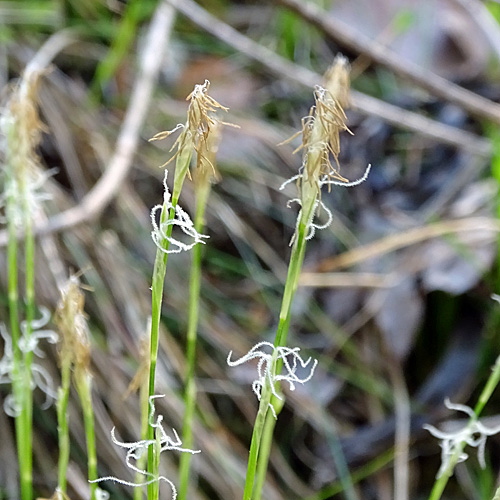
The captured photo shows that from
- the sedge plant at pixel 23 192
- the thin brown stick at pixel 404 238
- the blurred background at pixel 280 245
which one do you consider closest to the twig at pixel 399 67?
the blurred background at pixel 280 245

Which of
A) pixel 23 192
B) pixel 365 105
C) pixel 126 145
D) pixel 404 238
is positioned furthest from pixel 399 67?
pixel 23 192

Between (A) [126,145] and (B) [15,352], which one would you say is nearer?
(B) [15,352]

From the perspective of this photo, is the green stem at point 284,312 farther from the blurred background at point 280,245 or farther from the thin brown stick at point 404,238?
the thin brown stick at point 404,238

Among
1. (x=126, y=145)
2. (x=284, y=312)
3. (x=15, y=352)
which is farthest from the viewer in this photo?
(x=126, y=145)

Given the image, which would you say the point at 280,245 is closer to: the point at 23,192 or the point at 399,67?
the point at 399,67

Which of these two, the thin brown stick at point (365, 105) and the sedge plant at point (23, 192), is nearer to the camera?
the sedge plant at point (23, 192)

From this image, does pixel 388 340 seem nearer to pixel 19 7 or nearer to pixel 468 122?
pixel 468 122

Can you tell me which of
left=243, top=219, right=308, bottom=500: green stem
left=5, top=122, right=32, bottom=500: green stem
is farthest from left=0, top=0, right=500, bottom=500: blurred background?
left=243, top=219, right=308, bottom=500: green stem
